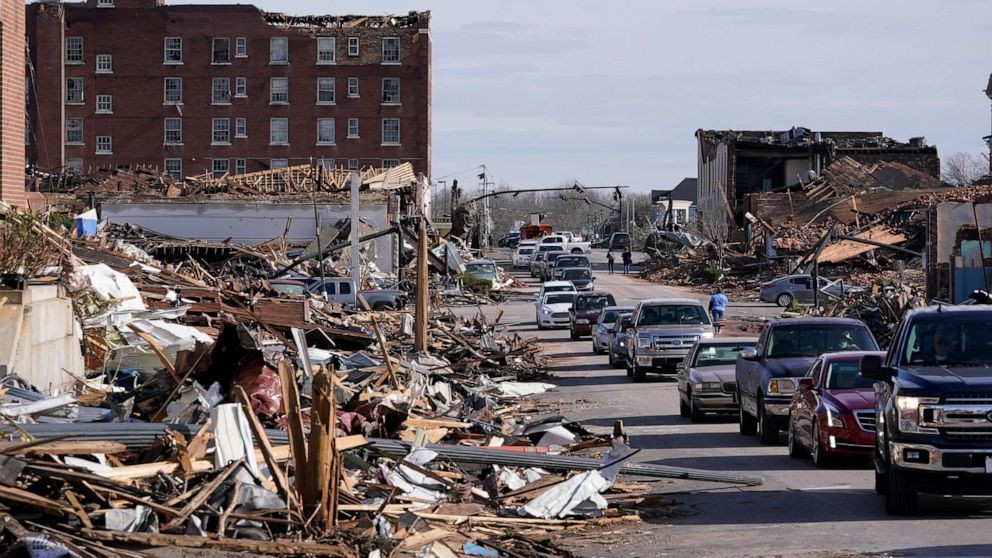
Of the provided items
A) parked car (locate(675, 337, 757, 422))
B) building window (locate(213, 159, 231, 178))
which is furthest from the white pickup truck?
parked car (locate(675, 337, 757, 422))

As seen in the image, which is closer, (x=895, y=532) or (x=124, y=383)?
(x=895, y=532)

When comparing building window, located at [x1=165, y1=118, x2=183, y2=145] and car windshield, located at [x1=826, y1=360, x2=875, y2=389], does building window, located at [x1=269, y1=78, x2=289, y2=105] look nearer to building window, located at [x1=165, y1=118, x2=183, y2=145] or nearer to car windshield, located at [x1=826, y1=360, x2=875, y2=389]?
building window, located at [x1=165, y1=118, x2=183, y2=145]

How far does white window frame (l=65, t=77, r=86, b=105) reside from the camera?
95250 mm

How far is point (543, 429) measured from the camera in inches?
688

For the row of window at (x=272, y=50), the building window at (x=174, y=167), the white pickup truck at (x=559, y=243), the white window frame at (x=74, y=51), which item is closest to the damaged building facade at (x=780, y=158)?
the white pickup truck at (x=559, y=243)

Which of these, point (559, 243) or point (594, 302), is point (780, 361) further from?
point (559, 243)

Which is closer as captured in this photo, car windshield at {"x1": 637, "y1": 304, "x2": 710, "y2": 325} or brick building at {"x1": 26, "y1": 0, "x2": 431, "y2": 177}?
car windshield at {"x1": 637, "y1": 304, "x2": 710, "y2": 325}

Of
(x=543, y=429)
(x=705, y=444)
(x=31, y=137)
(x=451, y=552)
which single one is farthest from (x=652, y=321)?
(x=31, y=137)

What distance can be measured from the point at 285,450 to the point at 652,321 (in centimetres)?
2012

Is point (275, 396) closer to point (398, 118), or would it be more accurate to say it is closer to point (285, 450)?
point (285, 450)

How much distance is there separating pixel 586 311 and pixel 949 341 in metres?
32.7

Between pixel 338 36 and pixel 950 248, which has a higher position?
pixel 338 36

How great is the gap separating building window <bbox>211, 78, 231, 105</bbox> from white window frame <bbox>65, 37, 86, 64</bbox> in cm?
941

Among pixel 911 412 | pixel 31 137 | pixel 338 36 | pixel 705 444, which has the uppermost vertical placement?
pixel 338 36
